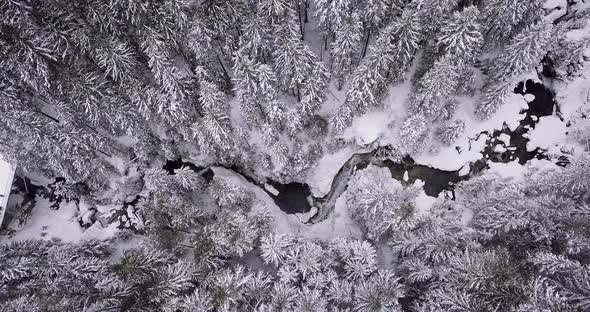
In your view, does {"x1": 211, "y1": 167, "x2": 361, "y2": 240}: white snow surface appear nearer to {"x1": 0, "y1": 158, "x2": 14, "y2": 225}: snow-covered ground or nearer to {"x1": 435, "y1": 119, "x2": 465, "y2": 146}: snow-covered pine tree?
{"x1": 435, "y1": 119, "x2": 465, "y2": 146}: snow-covered pine tree

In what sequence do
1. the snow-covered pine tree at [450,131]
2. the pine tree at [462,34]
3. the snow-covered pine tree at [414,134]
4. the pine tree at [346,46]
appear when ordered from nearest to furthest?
the pine tree at [462,34] → the pine tree at [346,46] → the snow-covered pine tree at [414,134] → the snow-covered pine tree at [450,131]

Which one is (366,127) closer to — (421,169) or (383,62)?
(421,169)

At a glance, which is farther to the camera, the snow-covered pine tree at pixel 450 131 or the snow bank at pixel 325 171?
the snow bank at pixel 325 171

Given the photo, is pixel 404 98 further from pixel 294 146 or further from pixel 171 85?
A: pixel 171 85

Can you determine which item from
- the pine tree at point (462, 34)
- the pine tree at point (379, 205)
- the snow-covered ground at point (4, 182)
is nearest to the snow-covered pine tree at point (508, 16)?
the pine tree at point (462, 34)

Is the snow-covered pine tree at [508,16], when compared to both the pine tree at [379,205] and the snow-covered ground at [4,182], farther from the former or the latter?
the snow-covered ground at [4,182]

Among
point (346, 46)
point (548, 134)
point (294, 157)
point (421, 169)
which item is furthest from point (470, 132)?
point (294, 157)

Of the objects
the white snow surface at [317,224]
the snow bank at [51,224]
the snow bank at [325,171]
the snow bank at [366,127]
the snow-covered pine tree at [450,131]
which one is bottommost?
the snow bank at [51,224]

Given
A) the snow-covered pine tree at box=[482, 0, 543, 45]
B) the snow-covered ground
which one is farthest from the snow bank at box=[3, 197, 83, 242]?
the snow-covered pine tree at box=[482, 0, 543, 45]

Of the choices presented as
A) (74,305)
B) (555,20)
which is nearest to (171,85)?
(74,305)
